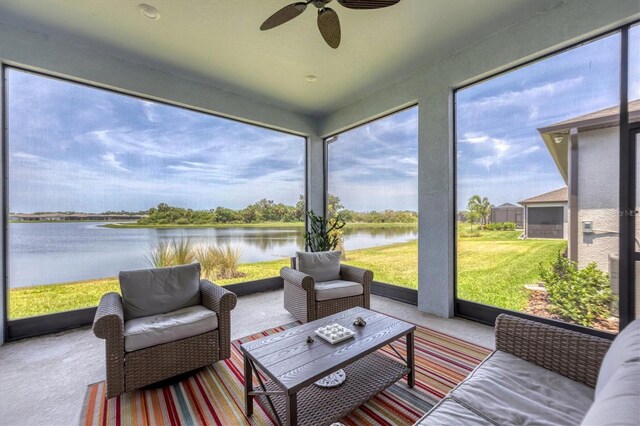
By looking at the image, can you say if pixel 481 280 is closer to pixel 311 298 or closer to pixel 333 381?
pixel 311 298

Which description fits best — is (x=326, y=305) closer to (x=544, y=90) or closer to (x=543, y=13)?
(x=544, y=90)

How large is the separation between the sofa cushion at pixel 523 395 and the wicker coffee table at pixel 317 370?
58 cm

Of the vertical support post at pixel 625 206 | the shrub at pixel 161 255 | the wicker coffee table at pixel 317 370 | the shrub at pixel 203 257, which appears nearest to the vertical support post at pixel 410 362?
the wicker coffee table at pixel 317 370

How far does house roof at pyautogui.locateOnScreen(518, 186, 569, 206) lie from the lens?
8.62 ft

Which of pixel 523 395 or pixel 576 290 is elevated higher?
pixel 576 290

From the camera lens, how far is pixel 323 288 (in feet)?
10.2

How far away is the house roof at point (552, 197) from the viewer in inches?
103

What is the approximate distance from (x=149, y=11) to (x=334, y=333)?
3300mm

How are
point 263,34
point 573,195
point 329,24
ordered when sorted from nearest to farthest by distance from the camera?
point 329,24 < point 573,195 < point 263,34

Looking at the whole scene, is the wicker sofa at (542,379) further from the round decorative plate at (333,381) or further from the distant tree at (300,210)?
the distant tree at (300,210)

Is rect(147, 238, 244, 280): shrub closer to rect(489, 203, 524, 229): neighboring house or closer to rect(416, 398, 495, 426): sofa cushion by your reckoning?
rect(416, 398, 495, 426): sofa cushion

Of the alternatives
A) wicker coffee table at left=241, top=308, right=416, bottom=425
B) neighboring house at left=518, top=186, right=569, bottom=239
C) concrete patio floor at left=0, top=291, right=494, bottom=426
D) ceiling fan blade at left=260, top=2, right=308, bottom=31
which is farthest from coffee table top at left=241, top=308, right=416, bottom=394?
ceiling fan blade at left=260, top=2, right=308, bottom=31

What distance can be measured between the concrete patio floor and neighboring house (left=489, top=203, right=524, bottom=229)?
1.22m

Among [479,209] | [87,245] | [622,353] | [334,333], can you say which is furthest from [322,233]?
[622,353]
